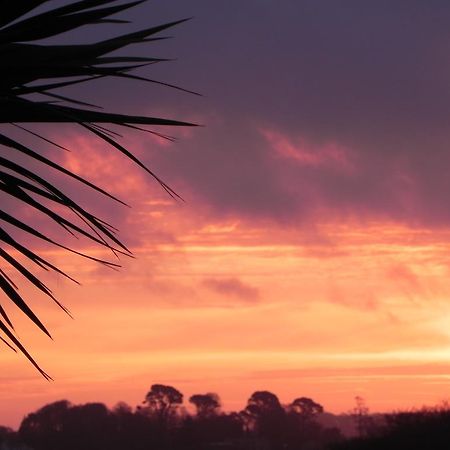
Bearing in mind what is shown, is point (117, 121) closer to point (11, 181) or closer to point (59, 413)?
point (11, 181)

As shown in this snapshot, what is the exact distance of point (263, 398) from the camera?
5606 centimetres

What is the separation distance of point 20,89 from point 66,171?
1.42 ft

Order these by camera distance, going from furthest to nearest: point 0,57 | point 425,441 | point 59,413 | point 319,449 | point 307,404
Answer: point 59,413 → point 307,404 → point 319,449 → point 425,441 → point 0,57

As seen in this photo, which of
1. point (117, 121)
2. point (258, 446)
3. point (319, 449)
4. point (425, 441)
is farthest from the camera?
point (258, 446)

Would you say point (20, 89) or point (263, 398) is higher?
point (263, 398)

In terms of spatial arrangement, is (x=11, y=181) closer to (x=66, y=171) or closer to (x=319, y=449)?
(x=66, y=171)

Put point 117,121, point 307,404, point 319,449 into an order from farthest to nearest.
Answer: point 307,404 < point 319,449 < point 117,121

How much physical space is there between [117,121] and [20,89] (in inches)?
17.6

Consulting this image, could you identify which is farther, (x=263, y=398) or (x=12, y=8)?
(x=263, y=398)

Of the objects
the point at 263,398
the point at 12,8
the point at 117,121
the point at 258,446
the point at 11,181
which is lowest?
the point at 11,181

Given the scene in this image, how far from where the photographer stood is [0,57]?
4422mm

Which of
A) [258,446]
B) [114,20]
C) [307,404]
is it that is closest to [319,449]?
[114,20]

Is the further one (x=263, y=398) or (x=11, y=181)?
(x=263, y=398)

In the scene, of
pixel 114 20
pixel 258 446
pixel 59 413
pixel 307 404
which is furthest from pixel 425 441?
pixel 59 413
